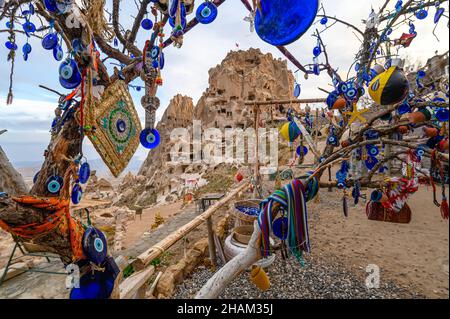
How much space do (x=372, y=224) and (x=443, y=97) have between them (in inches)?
166

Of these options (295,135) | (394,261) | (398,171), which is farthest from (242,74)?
(394,261)

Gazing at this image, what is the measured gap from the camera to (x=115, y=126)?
1767mm

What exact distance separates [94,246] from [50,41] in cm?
177

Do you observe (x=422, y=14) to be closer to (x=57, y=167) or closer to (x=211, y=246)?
(x=211, y=246)

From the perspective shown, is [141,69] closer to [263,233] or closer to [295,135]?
[263,233]

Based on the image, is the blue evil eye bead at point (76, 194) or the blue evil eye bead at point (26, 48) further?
the blue evil eye bead at point (26, 48)

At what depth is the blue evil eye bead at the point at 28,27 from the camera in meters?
2.10

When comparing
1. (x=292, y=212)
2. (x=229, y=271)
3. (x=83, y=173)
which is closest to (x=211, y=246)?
(x=229, y=271)

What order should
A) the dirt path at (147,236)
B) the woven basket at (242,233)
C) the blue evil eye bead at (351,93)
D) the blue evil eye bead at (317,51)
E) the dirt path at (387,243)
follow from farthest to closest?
1. the dirt path at (147,236)
2. the blue evil eye bead at (317,51)
3. the woven basket at (242,233)
4. the blue evil eye bead at (351,93)
5. the dirt path at (387,243)

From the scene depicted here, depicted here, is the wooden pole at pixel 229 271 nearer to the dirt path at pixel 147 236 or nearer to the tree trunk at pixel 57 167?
the tree trunk at pixel 57 167

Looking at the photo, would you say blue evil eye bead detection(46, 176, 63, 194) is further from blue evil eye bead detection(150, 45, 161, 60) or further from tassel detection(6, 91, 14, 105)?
blue evil eye bead detection(150, 45, 161, 60)

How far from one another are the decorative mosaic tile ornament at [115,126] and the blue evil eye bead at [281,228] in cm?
141

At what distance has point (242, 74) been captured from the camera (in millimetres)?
35406

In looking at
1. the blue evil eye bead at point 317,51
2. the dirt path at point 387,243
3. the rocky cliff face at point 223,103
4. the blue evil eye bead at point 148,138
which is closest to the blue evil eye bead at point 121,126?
the blue evil eye bead at point 148,138
